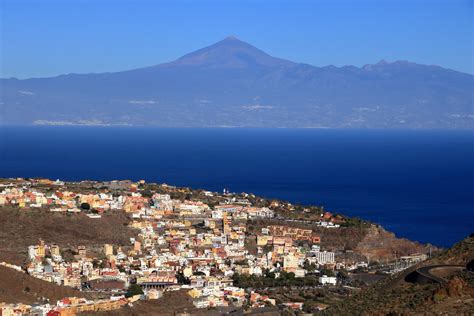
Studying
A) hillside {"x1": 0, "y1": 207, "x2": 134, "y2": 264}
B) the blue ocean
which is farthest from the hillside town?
the blue ocean

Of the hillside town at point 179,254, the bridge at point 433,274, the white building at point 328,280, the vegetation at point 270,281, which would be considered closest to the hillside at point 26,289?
the hillside town at point 179,254

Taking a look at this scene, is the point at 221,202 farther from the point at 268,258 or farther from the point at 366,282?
the point at 366,282

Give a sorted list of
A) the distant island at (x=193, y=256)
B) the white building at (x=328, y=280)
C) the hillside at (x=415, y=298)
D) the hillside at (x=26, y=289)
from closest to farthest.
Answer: the hillside at (x=415, y=298) → the distant island at (x=193, y=256) → the hillside at (x=26, y=289) → the white building at (x=328, y=280)

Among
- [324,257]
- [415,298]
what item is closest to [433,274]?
[415,298]

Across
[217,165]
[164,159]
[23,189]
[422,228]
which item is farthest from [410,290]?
[164,159]

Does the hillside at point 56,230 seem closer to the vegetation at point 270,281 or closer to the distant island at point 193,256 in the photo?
the distant island at point 193,256

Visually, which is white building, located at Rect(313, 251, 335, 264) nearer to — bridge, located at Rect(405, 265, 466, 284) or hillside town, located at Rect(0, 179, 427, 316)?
hillside town, located at Rect(0, 179, 427, 316)
